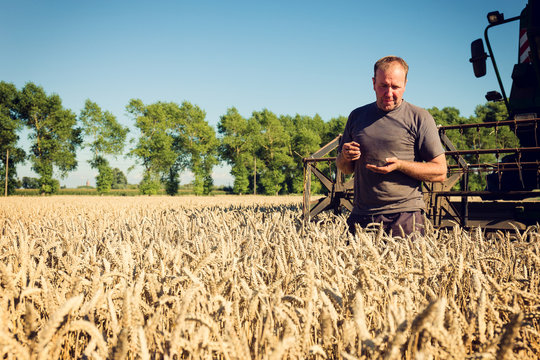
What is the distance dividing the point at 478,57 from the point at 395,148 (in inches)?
129

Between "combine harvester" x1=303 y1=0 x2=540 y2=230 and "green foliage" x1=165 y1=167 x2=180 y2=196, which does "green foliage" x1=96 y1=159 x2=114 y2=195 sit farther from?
"combine harvester" x1=303 y1=0 x2=540 y2=230

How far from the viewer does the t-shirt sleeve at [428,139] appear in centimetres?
308

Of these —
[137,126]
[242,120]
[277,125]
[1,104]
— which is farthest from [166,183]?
[1,104]

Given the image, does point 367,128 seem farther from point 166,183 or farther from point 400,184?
point 166,183

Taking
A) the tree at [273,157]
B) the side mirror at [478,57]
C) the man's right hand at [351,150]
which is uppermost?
the tree at [273,157]

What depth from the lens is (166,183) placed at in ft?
154

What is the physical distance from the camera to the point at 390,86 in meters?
3.00

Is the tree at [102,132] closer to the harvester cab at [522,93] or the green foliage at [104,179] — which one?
the green foliage at [104,179]

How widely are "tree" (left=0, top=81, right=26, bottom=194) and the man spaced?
140 ft

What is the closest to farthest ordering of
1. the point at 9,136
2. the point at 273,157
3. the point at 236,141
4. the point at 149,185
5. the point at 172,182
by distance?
the point at 9,136 < the point at 149,185 < the point at 172,182 < the point at 273,157 < the point at 236,141

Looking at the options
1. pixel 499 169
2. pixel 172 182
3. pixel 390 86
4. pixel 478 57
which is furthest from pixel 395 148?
pixel 172 182

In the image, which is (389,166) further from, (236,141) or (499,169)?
(236,141)

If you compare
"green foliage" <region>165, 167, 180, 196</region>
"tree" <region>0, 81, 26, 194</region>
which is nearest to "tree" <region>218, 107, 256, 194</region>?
"green foliage" <region>165, 167, 180, 196</region>

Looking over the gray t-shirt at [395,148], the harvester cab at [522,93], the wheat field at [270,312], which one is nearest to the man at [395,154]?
the gray t-shirt at [395,148]
